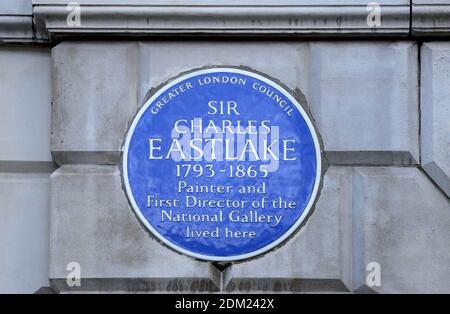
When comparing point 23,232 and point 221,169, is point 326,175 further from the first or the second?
point 23,232

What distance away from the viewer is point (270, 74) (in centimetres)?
866

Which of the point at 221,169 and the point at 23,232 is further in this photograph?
the point at 23,232

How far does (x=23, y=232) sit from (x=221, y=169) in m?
1.50

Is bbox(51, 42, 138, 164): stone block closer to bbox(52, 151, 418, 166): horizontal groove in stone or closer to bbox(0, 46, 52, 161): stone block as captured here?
bbox(52, 151, 418, 166): horizontal groove in stone

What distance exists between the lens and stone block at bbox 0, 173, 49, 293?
8.68 meters

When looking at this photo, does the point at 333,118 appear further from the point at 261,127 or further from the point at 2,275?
the point at 2,275

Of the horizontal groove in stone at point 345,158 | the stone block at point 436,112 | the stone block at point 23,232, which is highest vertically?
the stone block at point 436,112

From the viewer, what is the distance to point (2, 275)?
28.5 ft

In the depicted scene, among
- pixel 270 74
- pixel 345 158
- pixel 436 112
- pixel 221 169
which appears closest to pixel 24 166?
pixel 221 169

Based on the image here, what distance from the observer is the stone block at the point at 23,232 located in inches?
342

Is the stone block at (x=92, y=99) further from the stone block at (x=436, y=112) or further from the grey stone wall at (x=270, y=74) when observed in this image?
the stone block at (x=436, y=112)

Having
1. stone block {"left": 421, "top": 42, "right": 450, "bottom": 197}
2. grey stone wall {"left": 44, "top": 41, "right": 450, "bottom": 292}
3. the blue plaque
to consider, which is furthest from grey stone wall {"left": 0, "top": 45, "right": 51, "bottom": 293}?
stone block {"left": 421, "top": 42, "right": 450, "bottom": 197}

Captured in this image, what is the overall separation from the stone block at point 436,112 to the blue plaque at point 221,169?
0.79 m

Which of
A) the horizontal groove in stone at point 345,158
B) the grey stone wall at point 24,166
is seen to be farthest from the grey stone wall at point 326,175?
the grey stone wall at point 24,166
